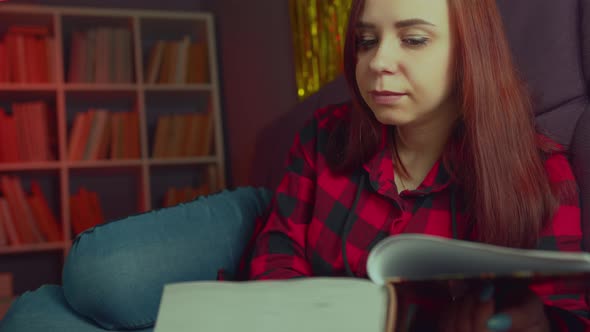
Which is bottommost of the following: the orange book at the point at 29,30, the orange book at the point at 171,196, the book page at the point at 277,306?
the orange book at the point at 171,196

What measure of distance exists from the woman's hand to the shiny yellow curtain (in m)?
1.43

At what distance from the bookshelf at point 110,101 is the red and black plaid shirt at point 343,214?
190 centimetres

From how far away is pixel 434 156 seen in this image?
3.42 ft

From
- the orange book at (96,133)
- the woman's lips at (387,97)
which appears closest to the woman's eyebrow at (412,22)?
the woman's lips at (387,97)

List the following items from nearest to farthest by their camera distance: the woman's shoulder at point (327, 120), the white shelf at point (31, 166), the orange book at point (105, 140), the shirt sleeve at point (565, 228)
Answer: the shirt sleeve at point (565, 228)
the woman's shoulder at point (327, 120)
the white shelf at point (31, 166)
the orange book at point (105, 140)

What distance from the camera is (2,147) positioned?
280 cm

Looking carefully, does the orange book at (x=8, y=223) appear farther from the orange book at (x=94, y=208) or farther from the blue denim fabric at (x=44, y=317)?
the blue denim fabric at (x=44, y=317)

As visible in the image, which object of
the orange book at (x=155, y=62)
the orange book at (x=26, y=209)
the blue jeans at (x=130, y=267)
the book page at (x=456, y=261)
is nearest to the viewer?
the book page at (x=456, y=261)

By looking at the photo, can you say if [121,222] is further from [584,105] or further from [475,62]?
[584,105]

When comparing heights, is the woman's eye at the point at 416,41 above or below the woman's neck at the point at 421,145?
above

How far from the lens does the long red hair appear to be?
868 millimetres

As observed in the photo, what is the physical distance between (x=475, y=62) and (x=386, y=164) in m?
0.25

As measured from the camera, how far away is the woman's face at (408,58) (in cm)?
89

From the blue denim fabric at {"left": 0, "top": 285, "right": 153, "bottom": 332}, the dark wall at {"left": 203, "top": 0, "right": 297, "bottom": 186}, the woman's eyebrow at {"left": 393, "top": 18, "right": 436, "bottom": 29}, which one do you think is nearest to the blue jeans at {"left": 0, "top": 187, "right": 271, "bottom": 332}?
the blue denim fabric at {"left": 0, "top": 285, "right": 153, "bottom": 332}
